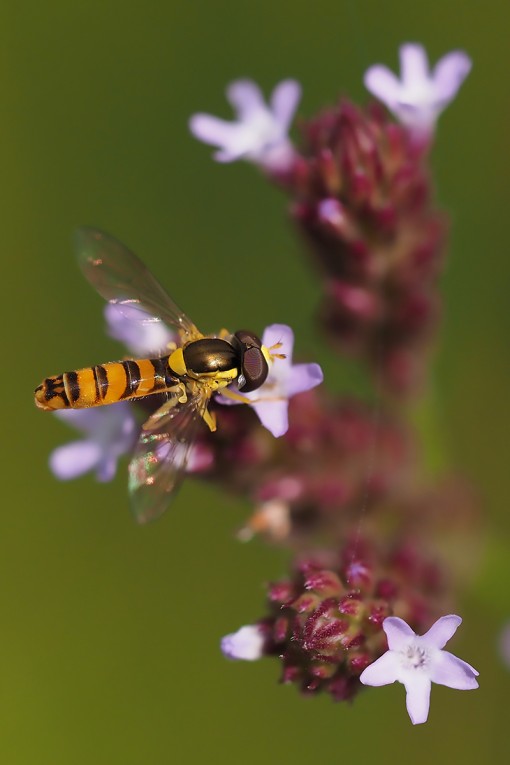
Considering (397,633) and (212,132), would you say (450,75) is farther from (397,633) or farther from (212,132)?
(397,633)

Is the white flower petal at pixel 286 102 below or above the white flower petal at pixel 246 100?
below

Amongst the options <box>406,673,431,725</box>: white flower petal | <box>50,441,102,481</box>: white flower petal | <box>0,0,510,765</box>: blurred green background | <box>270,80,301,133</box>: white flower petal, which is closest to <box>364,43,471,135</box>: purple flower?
<box>270,80,301,133</box>: white flower petal

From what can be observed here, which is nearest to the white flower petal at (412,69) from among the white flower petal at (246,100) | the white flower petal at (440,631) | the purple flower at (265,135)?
the purple flower at (265,135)

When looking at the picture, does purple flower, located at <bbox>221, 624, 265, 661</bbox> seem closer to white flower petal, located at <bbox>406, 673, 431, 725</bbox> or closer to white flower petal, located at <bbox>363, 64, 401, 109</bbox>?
white flower petal, located at <bbox>406, 673, 431, 725</bbox>

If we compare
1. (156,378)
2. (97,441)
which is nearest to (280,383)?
(156,378)

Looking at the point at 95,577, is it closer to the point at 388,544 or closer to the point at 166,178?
the point at 388,544

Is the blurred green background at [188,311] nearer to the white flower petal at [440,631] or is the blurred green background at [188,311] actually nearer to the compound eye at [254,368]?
the compound eye at [254,368]
